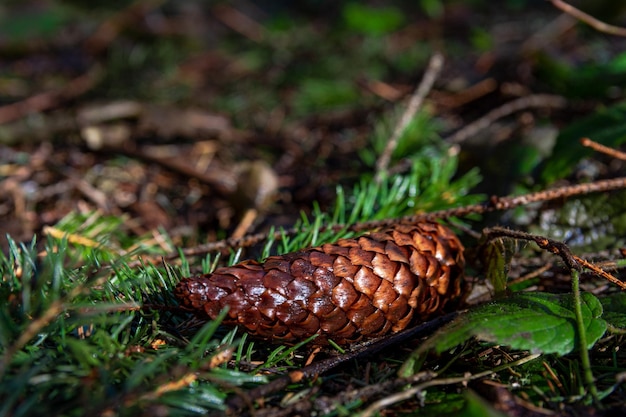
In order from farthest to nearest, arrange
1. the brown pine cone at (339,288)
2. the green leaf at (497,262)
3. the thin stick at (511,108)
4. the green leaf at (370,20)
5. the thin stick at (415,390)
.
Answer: the green leaf at (370,20)
the thin stick at (511,108)
the green leaf at (497,262)
the brown pine cone at (339,288)
the thin stick at (415,390)

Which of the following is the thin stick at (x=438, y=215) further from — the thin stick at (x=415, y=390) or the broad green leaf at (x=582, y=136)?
the thin stick at (x=415, y=390)

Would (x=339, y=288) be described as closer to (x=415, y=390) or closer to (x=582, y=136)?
(x=415, y=390)

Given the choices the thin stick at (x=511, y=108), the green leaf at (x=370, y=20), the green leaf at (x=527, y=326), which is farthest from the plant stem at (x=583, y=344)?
the green leaf at (x=370, y=20)

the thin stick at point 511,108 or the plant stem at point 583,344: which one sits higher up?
the thin stick at point 511,108

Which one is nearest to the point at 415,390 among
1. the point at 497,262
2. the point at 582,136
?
the point at 497,262

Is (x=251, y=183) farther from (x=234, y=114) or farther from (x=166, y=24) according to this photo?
(x=166, y=24)
